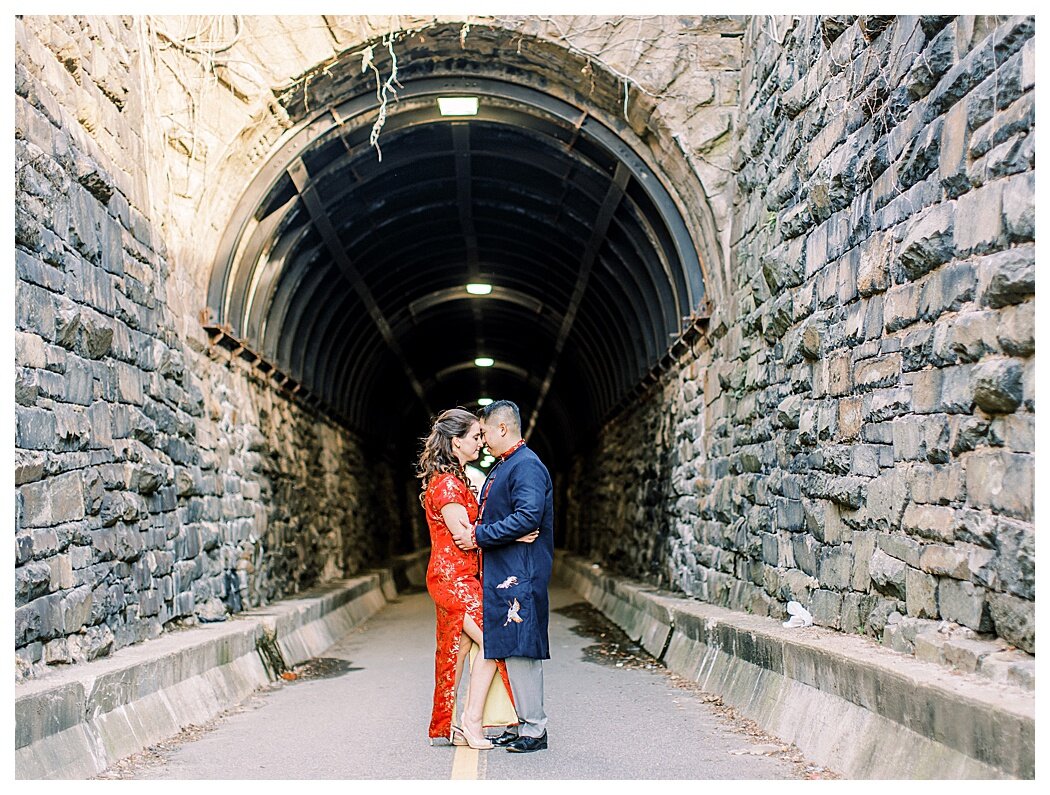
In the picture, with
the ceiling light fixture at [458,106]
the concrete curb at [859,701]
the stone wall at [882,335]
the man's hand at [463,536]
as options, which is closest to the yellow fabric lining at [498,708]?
the man's hand at [463,536]

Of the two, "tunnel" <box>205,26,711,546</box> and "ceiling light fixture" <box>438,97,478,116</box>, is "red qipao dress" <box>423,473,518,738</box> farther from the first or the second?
"ceiling light fixture" <box>438,97,478,116</box>

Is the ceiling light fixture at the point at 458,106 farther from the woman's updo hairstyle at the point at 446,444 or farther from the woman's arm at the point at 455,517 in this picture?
the woman's arm at the point at 455,517

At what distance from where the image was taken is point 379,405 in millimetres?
22812

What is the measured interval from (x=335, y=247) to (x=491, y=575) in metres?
8.01

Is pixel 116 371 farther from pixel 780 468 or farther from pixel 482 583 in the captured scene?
pixel 780 468

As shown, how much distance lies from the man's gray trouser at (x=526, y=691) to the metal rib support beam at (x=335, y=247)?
20.1ft

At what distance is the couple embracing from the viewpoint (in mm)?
5672

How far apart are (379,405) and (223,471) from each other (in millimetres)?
12841

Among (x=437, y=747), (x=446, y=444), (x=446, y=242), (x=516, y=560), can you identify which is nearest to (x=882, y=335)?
(x=516, y=560)

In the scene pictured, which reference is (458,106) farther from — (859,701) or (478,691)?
(859,701)

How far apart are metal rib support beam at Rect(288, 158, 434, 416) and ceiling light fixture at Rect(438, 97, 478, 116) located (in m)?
1.46

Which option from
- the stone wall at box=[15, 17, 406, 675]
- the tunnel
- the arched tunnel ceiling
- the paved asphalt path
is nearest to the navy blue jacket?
the paved asphalt path

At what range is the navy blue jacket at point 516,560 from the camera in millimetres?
5633

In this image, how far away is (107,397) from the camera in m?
6.83
